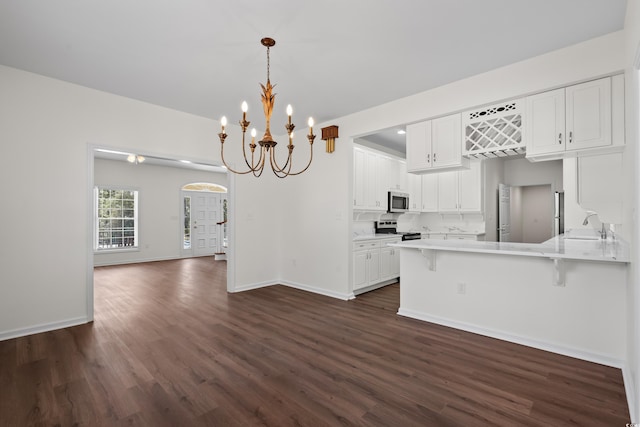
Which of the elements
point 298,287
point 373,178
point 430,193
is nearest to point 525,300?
point 373,178

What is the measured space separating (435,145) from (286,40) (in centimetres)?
215

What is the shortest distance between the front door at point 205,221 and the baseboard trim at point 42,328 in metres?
6.14

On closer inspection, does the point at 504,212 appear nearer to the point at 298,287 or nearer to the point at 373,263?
the point at 373,263

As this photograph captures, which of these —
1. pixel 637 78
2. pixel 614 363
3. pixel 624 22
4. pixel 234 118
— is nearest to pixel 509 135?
pixel 624 22

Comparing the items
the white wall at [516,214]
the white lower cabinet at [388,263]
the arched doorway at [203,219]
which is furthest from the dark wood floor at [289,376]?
the arched doorway at [203,219]

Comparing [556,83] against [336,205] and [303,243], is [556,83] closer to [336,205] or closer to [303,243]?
[336,205]

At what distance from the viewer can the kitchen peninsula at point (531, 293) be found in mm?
2611

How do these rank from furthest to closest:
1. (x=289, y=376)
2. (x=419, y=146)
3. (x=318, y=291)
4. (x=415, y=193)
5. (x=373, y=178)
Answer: (x=415, y=193)
(x=373, y=178)
(x=318, y=291)
(x=419, y=146)
(x=289, y=376)

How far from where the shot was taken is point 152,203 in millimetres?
8781

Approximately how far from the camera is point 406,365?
2566 mm

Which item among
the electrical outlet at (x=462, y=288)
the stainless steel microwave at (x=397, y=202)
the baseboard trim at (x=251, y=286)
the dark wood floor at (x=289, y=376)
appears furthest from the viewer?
the stainless steel microwave at (x=397, y=202)

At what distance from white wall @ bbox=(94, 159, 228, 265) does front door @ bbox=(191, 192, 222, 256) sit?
486 mm

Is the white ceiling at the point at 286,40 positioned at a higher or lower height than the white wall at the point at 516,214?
higher

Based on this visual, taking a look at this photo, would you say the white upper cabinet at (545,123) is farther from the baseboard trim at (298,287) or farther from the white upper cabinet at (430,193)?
the white upper cabinet at (430,193)
